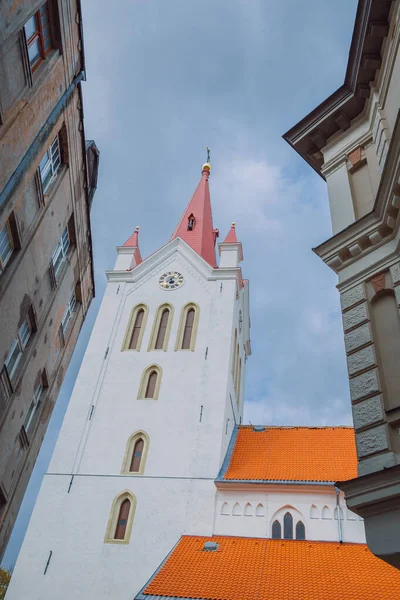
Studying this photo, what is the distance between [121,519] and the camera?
659 inches

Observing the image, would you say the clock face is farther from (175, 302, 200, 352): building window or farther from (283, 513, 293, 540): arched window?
(283, 513, 293, 540): arched window

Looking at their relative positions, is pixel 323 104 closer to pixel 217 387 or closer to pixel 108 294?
pixel 217 387

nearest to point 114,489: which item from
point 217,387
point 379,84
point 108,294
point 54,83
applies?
point 217,387

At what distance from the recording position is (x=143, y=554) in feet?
51.6

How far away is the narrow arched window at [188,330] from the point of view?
2159 cm

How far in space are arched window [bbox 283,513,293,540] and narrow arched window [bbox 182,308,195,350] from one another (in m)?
8.05

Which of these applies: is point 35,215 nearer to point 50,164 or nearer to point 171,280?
point 50,164

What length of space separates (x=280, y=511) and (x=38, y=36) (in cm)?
1513

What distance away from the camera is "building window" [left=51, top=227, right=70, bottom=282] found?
38.5ft

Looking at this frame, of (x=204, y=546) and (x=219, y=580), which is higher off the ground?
(x=204, y=546)

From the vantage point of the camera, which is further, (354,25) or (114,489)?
(114,489)

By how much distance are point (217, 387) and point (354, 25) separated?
→ 1454 centimetres

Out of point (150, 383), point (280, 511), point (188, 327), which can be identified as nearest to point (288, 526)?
point (280, 511)

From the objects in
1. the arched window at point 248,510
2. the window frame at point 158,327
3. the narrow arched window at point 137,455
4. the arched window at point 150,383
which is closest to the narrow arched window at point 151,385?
the arched window at point 150,383
